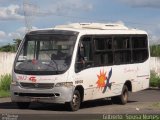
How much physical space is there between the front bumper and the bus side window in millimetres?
990

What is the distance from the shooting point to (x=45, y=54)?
68.8ft

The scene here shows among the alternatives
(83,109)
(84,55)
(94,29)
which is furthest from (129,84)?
(84,55)

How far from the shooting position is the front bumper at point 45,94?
20016mm

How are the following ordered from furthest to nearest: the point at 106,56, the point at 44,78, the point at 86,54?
the point at 106,56 < the point at 86,54 < the point at 44,78

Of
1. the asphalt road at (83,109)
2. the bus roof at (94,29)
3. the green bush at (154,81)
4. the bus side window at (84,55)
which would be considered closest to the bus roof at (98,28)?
the bus roof at (94,29)

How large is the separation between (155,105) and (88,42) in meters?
3.65

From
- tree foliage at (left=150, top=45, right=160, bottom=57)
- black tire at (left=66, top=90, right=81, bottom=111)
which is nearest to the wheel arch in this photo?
black tire at (left=66, top=90, right=81, bottom=111)

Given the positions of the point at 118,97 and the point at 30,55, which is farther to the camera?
the point at 118,97

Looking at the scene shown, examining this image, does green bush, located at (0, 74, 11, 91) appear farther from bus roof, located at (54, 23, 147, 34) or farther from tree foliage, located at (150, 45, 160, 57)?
tree foliage, located at (150, 45, 160, 57)

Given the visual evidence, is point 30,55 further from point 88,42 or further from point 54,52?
point 88,42

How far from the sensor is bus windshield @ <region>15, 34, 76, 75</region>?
20.3 meters

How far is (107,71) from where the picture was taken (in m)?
22.6

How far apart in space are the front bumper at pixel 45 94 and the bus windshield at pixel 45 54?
1.87 feet

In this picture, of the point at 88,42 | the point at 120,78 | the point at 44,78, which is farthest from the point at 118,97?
the point at 44,78
